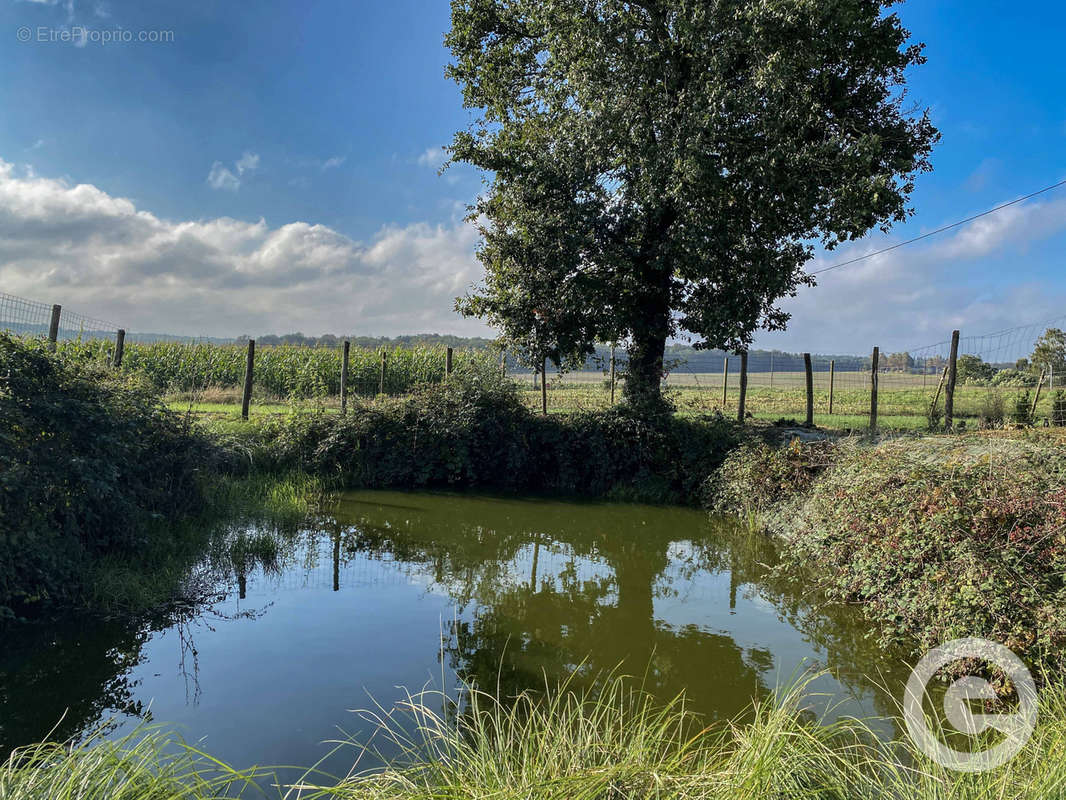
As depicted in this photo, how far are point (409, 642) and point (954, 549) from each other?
435cm

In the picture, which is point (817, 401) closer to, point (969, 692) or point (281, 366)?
point (281, 366)

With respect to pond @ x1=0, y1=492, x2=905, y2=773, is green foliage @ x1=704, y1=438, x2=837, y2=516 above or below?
above

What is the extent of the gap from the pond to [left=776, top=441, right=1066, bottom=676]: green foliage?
47 centimetres

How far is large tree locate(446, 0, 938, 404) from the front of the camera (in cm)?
1234

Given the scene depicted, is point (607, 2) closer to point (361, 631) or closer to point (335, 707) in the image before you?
point (361, 631)

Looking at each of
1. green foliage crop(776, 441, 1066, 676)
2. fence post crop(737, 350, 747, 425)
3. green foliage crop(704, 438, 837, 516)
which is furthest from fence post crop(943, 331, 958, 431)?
green foliage crop(776, 441, 1066, 676)

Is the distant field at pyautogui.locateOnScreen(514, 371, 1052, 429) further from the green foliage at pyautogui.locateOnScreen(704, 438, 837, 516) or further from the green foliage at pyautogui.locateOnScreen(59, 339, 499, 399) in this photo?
the green foliage at pyautogui.locateOnScreen(59, 339, 499, 399)

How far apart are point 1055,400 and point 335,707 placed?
17187mm

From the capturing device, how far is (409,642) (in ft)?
18.4

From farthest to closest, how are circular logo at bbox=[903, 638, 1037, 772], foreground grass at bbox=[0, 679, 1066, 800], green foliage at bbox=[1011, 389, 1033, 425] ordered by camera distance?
green foliage at bbox=[1011, 389, 1033, 425]
circular logo at bbox=[903, 638, 1037, 772]
foreground grass at bbox=[0, 679, 1066, 800]

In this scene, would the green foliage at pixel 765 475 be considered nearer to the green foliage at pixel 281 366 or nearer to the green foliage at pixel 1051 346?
the green foliage at pixel 281 366

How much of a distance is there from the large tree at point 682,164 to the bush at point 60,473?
28.7 feet

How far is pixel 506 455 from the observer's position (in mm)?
13195

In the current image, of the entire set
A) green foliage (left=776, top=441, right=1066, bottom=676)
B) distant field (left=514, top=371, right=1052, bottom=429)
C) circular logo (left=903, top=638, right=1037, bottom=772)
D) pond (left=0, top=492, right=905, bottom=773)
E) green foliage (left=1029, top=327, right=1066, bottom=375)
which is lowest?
pond (left=0, top=492, right=905, bottom=773)
